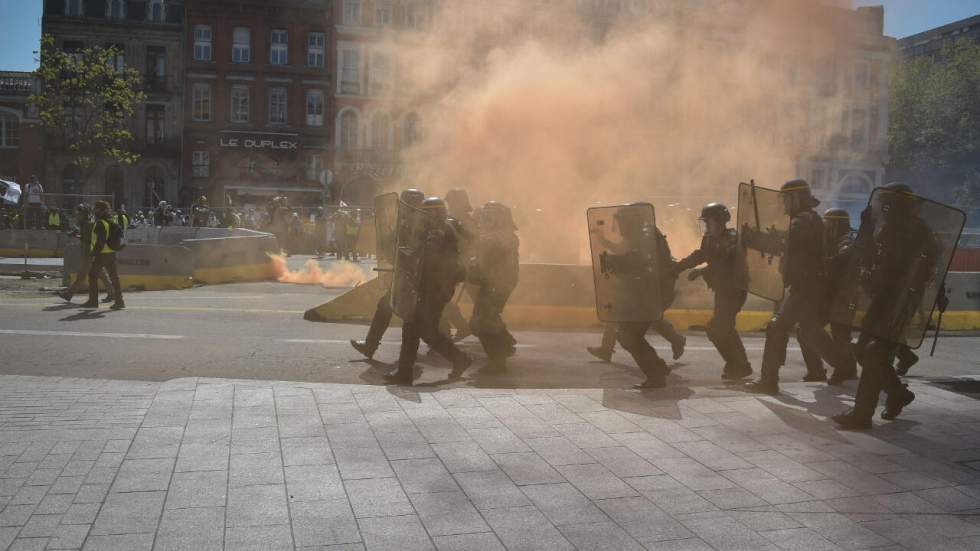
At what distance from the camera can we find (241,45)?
142ft

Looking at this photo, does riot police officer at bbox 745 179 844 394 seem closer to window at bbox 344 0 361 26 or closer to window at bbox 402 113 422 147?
window at bbox 402 113 422 147

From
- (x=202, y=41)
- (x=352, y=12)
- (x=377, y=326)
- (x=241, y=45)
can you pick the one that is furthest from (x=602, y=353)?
(x=202, y=41)

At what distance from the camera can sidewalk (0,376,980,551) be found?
3.71m

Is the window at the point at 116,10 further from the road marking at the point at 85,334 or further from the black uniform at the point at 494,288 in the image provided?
the black uniform at the point at 494,288

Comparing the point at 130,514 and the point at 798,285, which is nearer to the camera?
the point at 130,514

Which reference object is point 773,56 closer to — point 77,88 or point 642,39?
point 642,39

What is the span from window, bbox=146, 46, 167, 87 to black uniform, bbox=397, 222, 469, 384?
4195 centimetres

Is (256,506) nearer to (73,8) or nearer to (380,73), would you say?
(380,73)

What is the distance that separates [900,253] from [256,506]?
4117mm

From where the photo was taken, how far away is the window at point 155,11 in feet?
145

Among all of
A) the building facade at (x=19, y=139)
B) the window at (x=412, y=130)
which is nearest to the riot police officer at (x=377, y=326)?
the window at (x=412, y=130)

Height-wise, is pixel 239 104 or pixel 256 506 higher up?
pixel 239 104

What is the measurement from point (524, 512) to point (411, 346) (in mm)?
3255

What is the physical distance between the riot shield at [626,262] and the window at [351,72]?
3182cm
